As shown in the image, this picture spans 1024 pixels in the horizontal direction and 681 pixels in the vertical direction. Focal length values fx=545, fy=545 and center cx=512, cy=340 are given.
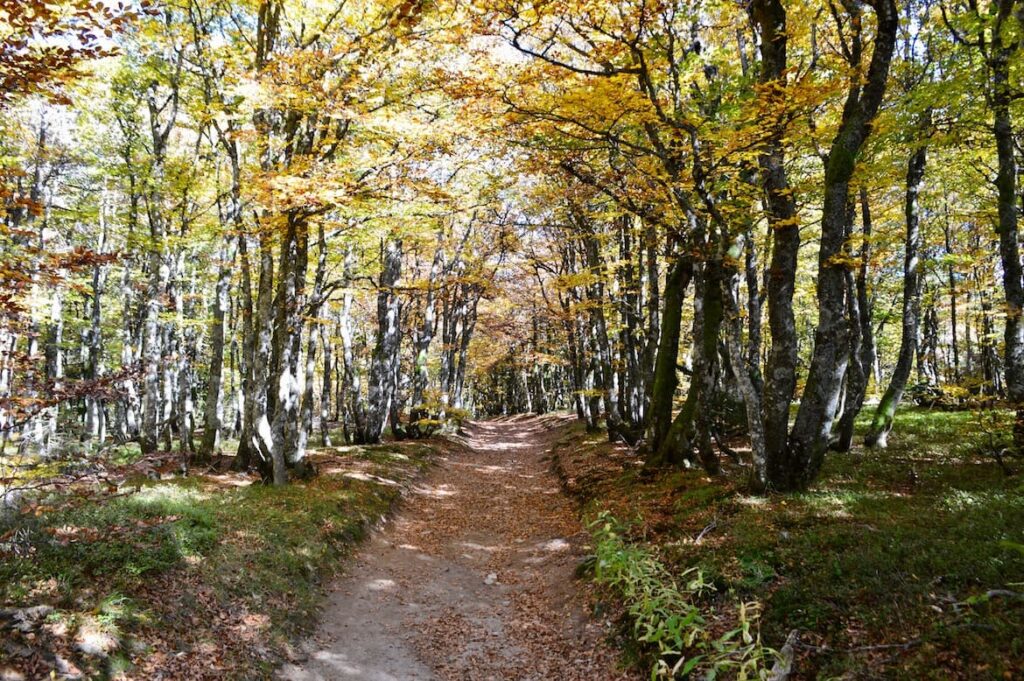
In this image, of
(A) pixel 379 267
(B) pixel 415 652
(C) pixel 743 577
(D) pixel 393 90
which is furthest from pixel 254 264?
(C) pixel 743 577

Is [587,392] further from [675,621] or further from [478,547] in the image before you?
[675,621]

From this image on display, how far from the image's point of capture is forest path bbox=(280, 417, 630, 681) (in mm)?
6656

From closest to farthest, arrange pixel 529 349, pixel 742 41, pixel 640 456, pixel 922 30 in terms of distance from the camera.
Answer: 1. pixel 922 30
2. pixel 742 41
3. pixel 640 456
4. pixel 529 349

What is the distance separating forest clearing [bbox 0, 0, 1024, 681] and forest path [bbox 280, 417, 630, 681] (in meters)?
0.07

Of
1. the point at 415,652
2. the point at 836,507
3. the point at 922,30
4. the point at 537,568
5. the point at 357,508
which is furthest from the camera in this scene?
the point at 922,30

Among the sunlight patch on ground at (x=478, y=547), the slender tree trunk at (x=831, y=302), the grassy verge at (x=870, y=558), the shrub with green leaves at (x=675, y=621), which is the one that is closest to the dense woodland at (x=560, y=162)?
the slender tree trunk at (x=831, y=302)

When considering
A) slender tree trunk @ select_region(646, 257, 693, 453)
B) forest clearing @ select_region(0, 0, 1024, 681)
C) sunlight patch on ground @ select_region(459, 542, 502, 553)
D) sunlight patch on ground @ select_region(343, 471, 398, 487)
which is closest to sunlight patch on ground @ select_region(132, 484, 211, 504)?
forest clearing @ select_region(0, 0, 1024, 681)

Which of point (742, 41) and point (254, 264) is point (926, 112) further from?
point (254, 264)

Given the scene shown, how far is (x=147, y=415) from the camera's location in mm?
15656

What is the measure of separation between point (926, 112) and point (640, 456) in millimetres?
9913

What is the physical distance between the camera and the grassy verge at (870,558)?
431cm

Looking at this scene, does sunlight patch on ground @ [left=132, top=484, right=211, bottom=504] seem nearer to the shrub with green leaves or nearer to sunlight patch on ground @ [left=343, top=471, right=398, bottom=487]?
sunlight patch on ground @ [left=343, top=471, right=398, bottom=487]

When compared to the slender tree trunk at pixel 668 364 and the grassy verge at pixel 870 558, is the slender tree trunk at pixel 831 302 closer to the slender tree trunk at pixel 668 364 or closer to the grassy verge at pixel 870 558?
the grassy verge at pixel 870 558

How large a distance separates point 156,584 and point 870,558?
7.88 metres
